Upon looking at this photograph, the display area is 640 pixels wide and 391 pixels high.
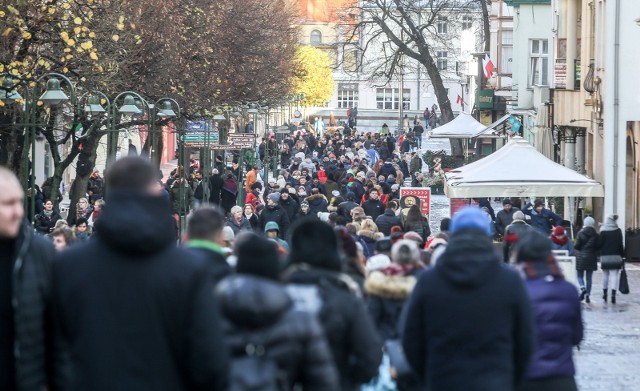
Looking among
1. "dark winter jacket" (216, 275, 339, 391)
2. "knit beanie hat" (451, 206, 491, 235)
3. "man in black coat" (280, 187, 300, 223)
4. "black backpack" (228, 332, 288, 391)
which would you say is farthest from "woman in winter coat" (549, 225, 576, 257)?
"black backpack" (228, 332, 288, 391)

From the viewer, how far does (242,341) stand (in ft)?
19.1

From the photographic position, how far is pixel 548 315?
27.4 ft

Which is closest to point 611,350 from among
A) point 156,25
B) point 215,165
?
point 156,25

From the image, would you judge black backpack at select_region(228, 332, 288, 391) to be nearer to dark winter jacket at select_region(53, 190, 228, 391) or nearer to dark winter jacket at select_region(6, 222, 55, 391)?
dark winter jacket at select_region(53, 190, 228, 391)

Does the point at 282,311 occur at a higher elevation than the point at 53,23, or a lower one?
lower

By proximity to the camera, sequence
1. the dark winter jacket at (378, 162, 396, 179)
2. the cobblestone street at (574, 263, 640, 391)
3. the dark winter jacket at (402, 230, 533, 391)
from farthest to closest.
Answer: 1. the dark winter jacket at (378, 162, 396, 179)
2. the cobblestone street at (574, 263, 640, 391)
3. the dark winter jacket at (402, 230, 533, 391)

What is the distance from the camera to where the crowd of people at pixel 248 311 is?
555 cm

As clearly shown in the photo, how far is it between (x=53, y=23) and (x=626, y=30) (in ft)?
43.8

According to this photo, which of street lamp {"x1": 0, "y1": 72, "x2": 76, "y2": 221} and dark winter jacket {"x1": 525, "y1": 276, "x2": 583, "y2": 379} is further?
street lamp {"x1": 0, "y1": 72, "x2": 76, "y2": 221}

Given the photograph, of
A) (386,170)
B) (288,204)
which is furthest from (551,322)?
(386,170)

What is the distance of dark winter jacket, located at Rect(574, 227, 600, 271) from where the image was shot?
888 inches

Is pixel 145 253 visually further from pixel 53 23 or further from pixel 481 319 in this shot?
pixel 53 23

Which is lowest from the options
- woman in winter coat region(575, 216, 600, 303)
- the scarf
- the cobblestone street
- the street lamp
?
the cobblestone street

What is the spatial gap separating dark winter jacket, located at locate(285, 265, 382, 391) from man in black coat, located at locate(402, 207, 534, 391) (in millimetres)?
491
